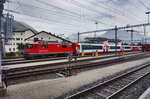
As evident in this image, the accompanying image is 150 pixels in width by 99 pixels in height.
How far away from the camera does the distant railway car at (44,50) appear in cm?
1945

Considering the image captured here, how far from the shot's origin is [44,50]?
2094cm

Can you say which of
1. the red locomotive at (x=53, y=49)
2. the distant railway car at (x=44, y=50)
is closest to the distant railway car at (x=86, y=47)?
the red locomotive at (x=53, y=49)

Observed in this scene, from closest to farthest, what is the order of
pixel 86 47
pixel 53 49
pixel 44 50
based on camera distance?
pixel 44 50, pixel 53 49, pixel 86 47

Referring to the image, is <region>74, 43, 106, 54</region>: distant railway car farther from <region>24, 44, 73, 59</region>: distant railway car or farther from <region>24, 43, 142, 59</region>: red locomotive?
<region>24, 44, 73, 59</region>: distant railway car

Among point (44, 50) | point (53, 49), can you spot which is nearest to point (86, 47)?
point (53, 49)

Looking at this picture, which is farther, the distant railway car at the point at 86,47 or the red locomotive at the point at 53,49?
the distant railway car at the point at 86,47

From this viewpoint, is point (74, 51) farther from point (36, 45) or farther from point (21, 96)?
point (21, 96)

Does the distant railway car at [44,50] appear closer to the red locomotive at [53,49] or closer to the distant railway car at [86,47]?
the red locomotive at [53,49]

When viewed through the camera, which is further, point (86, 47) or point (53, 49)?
point (86, 47)

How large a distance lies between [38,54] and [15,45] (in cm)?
3147

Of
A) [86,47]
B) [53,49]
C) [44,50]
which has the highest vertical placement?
[86,47]

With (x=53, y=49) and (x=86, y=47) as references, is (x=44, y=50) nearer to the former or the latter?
(x=53, y=49)

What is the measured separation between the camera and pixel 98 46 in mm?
31859

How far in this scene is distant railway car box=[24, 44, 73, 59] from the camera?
63.8ft
